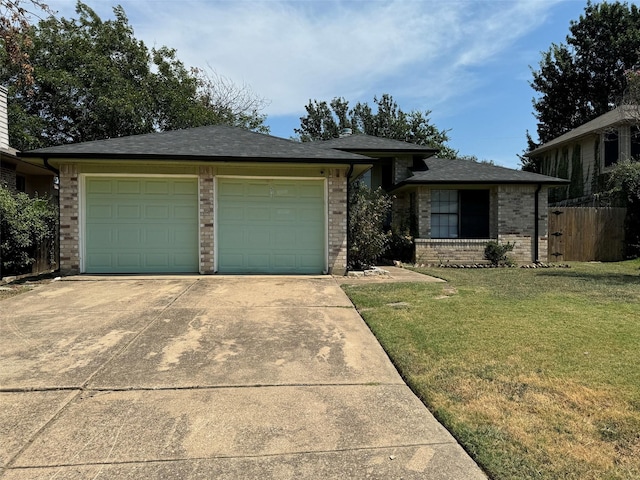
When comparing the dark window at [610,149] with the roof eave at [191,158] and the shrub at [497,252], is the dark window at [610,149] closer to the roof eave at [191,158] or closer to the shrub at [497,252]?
the shrub at [497,252]

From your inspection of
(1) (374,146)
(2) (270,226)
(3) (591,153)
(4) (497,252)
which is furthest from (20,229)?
(3) (591,153)

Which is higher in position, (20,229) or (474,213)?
(474,213)

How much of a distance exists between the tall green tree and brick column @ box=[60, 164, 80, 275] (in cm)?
1192

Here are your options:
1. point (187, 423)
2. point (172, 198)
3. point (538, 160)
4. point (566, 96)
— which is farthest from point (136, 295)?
point (566, 96)

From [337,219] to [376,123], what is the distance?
899 inches

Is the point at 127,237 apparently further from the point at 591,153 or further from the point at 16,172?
the point at 591,153

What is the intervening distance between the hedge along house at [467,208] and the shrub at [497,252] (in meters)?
0.19

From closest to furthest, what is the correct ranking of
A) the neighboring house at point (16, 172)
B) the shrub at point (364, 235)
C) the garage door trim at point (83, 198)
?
the garage door trim at point (83, 198)
the shrub at point (364, 235)
the neighboring house at point (16, 172)

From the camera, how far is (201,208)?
10164 mm

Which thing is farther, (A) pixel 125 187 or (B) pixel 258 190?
(B) pixel 258 190

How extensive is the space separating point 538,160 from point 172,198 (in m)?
25.8

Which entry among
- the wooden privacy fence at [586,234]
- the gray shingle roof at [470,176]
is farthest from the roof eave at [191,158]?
the wooden privacy fence at [586,234]

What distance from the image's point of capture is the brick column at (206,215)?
33.3ft

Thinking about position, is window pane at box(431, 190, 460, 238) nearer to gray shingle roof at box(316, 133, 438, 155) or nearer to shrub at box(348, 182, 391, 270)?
gray shingle roof at box(316, 133, 438, 155)
